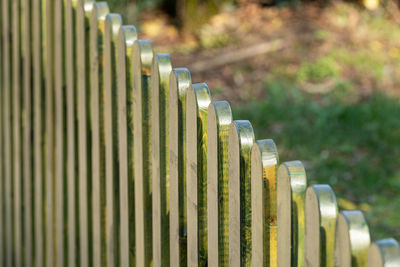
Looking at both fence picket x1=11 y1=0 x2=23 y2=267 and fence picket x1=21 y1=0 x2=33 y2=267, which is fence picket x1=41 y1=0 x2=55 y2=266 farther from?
fence picket x1=11 y1=0 x2=23 y2=267

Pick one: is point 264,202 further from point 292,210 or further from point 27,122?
point 27,122

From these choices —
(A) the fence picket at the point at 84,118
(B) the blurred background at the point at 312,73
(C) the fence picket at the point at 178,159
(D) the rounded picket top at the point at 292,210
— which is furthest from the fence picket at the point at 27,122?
(B) the blurred background at the point at 312,73

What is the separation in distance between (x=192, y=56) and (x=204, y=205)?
5936 millimetres

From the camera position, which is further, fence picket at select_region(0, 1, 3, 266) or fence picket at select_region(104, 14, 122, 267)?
fence picket at select_region(0, 1, 3, 266)

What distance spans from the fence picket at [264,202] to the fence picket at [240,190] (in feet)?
0.14

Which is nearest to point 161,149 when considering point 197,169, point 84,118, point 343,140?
point 197,169

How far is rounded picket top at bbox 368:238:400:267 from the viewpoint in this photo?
120 centimetres

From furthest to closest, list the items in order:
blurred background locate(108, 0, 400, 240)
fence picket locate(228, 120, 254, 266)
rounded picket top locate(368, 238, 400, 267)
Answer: blurred background locate(108, 0, 400, 240) < fence picket locate(228, 120, 254, 266) < rounded picket top locate(368, 238, 400, 267)

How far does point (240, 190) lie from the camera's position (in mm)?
1640

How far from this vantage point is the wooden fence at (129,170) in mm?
1500

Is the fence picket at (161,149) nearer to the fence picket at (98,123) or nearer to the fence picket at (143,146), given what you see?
the fence picket at (143,146)

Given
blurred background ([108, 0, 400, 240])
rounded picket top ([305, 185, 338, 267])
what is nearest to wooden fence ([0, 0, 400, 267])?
rounded picket top ([305, 185, 338, 267])

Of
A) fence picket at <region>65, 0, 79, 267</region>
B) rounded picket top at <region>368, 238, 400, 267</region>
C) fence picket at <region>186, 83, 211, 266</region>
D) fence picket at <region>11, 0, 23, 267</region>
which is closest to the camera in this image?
rounded picket top at <region>368, 238, 400, 267</region>

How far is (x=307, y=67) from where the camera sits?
721 centimetres
